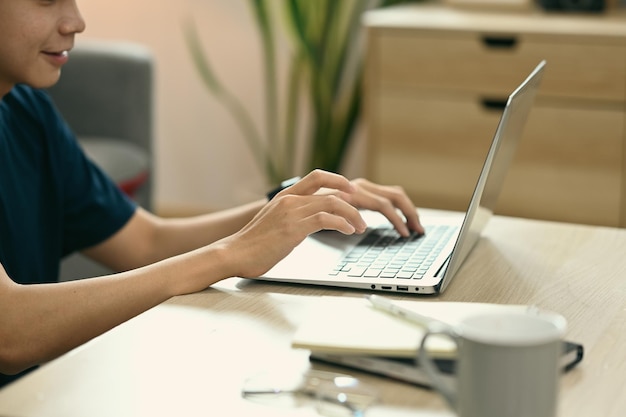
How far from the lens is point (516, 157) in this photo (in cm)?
275

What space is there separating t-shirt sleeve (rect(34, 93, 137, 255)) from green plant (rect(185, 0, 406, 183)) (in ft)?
5.06

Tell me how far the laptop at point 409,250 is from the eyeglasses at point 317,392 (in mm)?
267

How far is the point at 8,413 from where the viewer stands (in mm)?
908

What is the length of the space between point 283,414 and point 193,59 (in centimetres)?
297

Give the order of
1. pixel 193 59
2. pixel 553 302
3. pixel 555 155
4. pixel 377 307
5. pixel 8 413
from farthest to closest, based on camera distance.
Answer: pixel 193 59, pixel 555 155, pixel 553 302, pixel 377 307, pixel 8 413

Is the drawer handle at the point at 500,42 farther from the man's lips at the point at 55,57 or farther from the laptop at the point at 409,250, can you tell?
the man's lips at the point at 55,57

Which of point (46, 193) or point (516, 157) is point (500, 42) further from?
point (46, 193)

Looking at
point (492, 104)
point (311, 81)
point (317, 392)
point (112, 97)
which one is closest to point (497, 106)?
point (492, 104)

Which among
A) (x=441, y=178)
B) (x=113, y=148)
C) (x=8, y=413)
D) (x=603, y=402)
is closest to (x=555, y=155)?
(x=441, y=178)

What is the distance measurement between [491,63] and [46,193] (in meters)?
1.40

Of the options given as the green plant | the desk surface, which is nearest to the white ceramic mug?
the desk surface

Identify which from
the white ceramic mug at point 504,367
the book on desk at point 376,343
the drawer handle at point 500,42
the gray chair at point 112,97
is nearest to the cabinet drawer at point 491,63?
the drawer handle at point 500,42

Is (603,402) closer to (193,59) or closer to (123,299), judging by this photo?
(123,299)

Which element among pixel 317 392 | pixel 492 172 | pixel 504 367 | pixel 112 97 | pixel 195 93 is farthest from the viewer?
pixel 195 93
